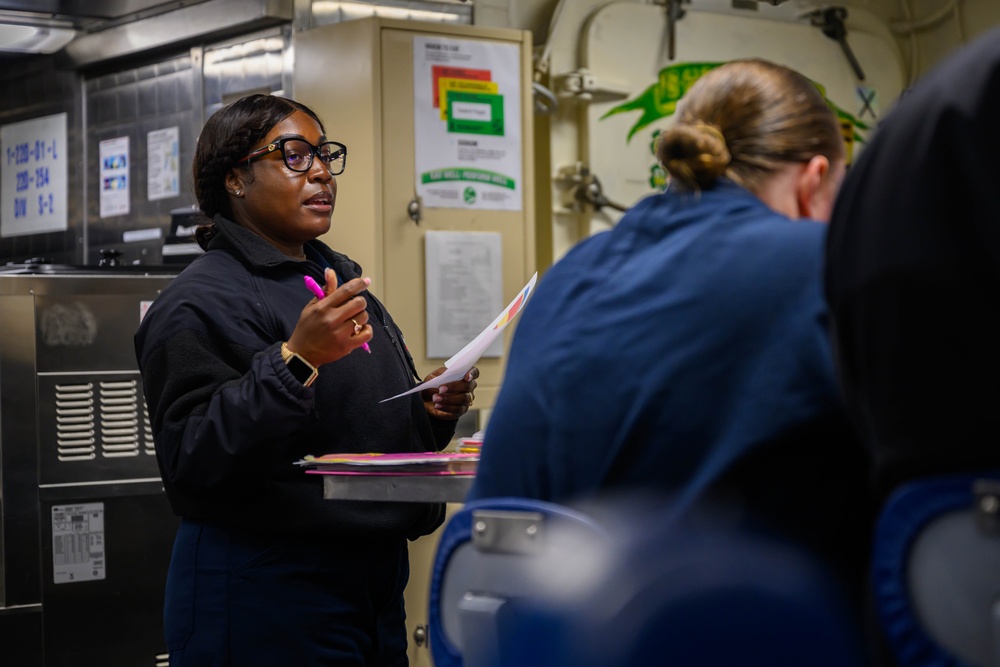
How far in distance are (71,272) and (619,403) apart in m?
2.86

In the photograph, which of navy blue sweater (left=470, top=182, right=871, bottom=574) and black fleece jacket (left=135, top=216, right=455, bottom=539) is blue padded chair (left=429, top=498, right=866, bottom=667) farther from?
black fleece jacket (left=135, top=216, right=455, bottom=539)

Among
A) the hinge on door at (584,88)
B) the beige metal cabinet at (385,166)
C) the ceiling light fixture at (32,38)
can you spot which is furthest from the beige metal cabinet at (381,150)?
the ceiling light fixture at (32,38)

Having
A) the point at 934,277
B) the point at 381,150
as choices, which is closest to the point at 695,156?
the point at 934,277

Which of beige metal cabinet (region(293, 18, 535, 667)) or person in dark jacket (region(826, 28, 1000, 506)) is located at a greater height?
beige metal cabinet (region(293, 18, 535, 667))

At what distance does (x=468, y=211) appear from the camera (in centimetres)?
407

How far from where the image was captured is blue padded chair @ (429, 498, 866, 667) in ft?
3.15

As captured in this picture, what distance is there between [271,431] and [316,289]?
1.17ft

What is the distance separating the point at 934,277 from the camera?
84cm

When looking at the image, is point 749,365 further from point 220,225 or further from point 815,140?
point 220,225

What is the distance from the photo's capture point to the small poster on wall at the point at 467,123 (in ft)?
13.1

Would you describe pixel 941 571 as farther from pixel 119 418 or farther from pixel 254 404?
pixel 119 418

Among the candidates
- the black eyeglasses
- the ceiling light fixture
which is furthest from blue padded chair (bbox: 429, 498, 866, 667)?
the ceiling light fixture

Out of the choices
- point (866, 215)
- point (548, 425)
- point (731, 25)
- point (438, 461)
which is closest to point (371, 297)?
point (438, 461)

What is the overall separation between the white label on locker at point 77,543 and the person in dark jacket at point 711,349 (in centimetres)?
256
